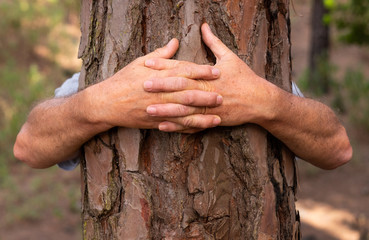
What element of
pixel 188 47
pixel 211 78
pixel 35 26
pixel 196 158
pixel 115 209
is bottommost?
pixel 115 209

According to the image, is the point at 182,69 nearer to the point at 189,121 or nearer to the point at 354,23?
the point at 189,121

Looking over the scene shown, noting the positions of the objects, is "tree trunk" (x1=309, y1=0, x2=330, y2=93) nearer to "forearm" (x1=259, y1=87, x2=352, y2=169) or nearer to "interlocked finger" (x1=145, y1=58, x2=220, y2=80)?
"forearm" (x1=259, y1=87, x2=352, y2=169)

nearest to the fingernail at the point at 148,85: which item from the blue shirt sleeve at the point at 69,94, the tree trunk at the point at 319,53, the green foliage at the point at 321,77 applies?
the blue shirt sleeve at the point at 69,94

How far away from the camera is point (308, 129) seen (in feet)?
5.81

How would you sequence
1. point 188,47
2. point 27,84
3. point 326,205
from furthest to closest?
point 27,84 → point 326,205 → point 188,47

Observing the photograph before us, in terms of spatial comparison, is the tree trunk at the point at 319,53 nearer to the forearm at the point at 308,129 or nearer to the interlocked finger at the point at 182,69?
the forearm at the point at 308,129

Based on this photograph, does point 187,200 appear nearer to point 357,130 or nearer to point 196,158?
point 196,158

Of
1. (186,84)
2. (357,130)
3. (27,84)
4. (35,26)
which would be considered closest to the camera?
(186,84)

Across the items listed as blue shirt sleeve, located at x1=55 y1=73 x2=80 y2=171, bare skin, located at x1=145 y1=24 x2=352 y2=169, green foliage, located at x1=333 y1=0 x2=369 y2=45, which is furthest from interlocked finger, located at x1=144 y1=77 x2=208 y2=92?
green foliage, located at x1=333 y1=0 x2=369 y2=45

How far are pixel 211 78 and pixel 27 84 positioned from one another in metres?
6.83

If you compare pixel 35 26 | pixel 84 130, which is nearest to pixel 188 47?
pixel 84 130

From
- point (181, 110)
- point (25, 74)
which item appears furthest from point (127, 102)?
point (25, 74)

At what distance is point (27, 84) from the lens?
779 centimetres

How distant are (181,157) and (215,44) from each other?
16.1 inches
